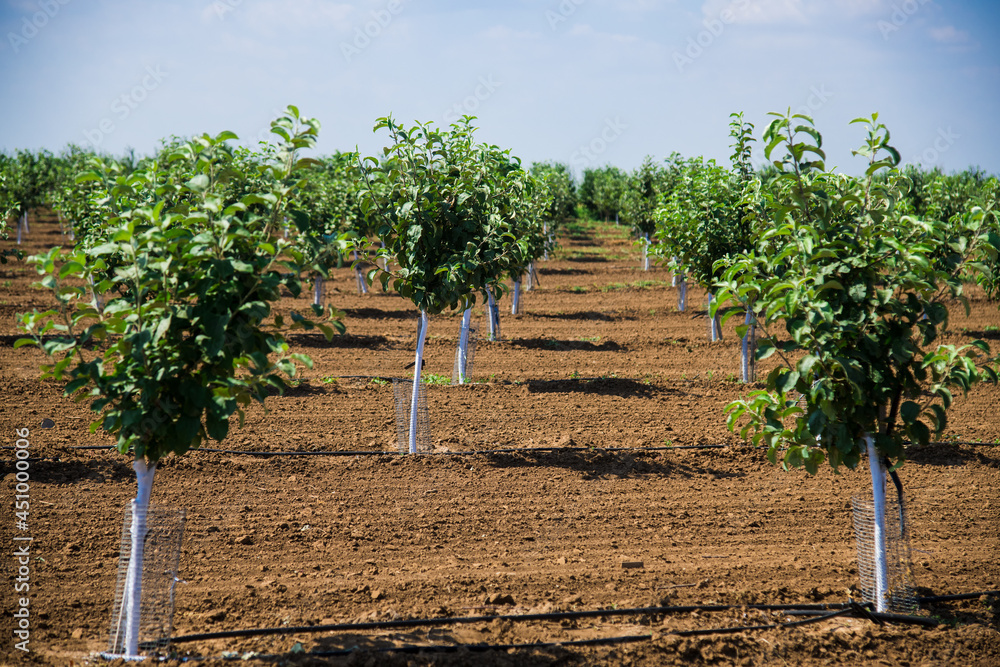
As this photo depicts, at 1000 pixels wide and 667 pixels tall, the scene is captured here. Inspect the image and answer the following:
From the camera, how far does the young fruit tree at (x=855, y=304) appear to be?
181 inches

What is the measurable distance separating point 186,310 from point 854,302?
4.36 meters

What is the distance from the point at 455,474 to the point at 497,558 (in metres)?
1.80

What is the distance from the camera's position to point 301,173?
4.36m

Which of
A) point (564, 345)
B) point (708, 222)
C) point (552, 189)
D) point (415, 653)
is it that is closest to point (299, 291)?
point (415, 653)

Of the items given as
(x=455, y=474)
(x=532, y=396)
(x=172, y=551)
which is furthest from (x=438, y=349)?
(x=172, y=551)

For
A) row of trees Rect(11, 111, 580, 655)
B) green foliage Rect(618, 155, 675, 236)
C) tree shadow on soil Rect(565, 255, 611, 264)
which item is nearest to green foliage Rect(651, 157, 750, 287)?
row of trees Rect(11, 111, 580, 655)

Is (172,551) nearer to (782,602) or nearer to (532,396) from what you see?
(782,602)

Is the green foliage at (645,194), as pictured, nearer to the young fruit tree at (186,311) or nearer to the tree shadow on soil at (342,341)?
the tree shadow on soil at (342,341)

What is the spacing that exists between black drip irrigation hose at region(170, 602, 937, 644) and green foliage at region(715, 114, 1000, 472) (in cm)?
117

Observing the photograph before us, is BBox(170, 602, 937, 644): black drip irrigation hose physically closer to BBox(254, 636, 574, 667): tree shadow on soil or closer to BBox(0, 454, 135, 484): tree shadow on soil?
BBox(254, 636, 574, 667): tree shadow on soil

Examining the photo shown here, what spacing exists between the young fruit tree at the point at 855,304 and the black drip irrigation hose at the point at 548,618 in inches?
33.0

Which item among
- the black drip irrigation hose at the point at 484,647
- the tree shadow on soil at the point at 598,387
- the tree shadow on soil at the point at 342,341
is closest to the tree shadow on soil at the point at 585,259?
the tree shadow on soil at the point at 342,341

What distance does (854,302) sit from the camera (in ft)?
Answer: 15.9

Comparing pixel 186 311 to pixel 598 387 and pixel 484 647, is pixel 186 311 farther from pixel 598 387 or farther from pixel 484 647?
pixel 598 387
